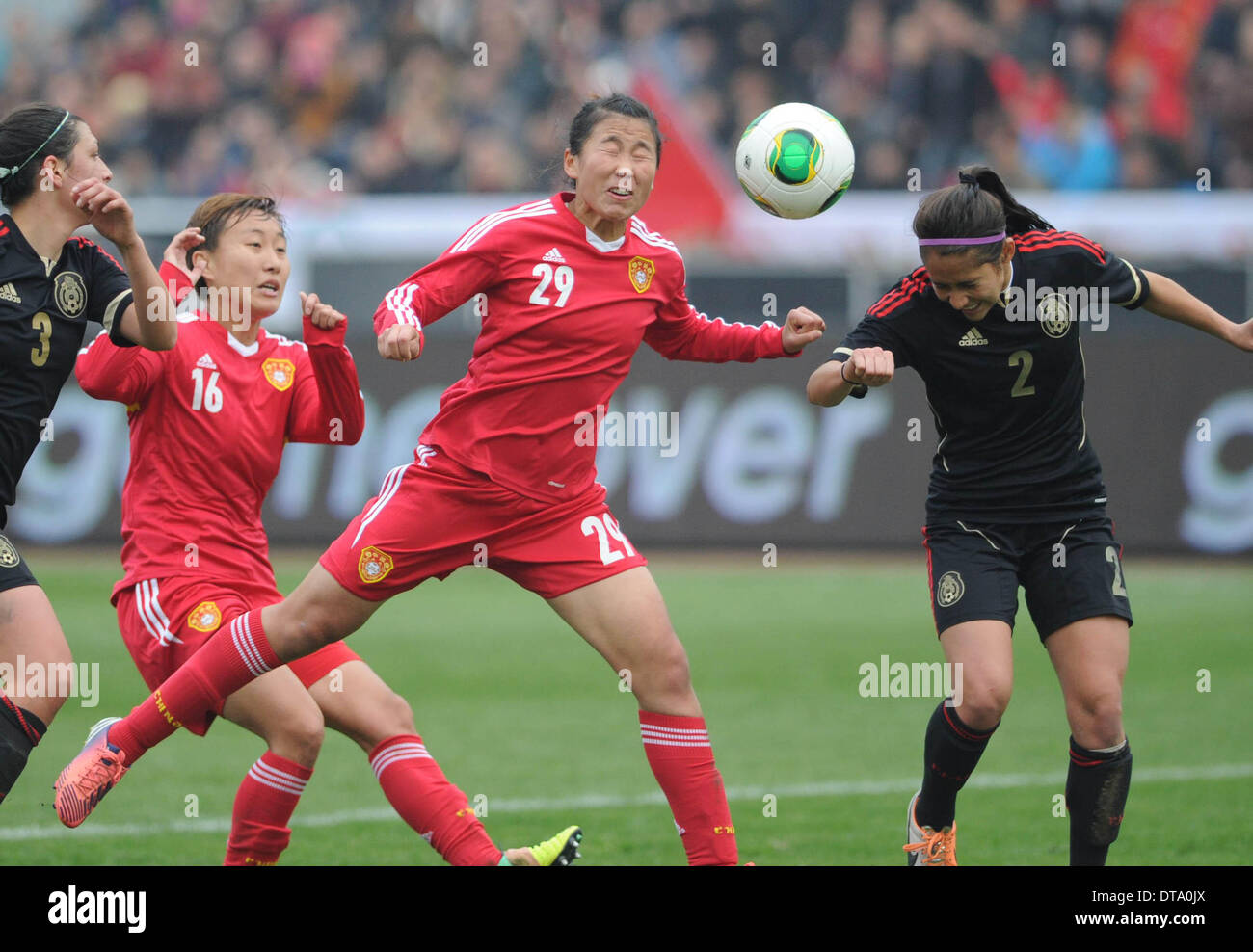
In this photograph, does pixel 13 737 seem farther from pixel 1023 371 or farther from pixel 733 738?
pixel 733 738

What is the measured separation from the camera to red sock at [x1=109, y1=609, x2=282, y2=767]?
4852 millimetres

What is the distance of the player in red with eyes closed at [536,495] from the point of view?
4.87m

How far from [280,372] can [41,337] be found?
2.80ft

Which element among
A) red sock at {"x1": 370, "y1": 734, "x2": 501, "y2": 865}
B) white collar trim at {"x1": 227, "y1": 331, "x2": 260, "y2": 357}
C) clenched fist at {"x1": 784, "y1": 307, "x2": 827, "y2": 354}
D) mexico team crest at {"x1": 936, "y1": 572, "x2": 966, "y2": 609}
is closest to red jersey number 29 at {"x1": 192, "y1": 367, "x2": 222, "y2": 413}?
white collar trim at {"x1": 227, "y1": 331, "x2": 260, "y2": 357}

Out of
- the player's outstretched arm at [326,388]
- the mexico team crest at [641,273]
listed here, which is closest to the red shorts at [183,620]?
the player's outstretched arm at [326,388]

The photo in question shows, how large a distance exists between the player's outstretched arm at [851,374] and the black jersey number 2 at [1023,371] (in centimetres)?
42

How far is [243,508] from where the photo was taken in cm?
530

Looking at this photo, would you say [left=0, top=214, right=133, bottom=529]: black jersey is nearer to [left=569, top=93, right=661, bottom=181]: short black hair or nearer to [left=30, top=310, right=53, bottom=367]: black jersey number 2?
[left=30, top=310, right=53, bottom=367]: black jersey number 2

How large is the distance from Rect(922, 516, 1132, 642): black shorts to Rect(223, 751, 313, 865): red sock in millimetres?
2109

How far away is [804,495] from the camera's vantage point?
42.5 ft

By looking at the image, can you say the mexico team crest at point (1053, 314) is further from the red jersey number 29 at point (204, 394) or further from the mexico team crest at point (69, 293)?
the mexico team crest at point (69, 293)

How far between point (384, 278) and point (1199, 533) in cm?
726

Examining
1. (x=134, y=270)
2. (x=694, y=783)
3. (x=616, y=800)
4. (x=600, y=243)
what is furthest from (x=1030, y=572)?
(x=134, y=270)
